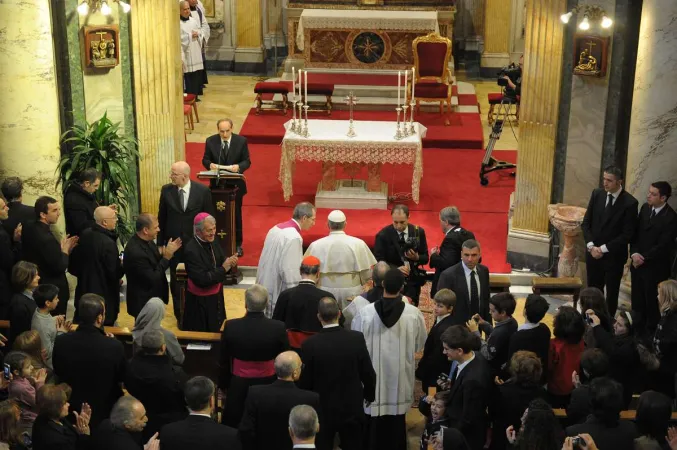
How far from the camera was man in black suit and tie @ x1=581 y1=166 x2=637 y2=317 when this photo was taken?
977cm

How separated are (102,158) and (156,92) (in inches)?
42.9

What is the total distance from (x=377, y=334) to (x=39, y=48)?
4.58 meters

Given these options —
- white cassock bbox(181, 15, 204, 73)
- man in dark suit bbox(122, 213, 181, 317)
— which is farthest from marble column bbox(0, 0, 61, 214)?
white cassock bbox(181, 15, 204, 73)

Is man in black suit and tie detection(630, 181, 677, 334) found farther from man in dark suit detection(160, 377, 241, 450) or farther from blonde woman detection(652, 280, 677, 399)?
man in dark suit detection(160, 377, 241, 450)

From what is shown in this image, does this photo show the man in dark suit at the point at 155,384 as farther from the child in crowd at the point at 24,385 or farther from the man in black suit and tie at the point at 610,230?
the man in black suit and tie at the point at 610,230

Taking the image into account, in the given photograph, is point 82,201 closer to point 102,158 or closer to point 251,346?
point 102,158

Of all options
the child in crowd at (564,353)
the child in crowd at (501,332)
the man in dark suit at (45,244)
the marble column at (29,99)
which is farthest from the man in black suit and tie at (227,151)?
the child in crowd at (564,353)

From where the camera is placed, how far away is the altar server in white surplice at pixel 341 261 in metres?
8.97

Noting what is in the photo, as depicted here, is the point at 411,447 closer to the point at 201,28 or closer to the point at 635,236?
the point at 635,236

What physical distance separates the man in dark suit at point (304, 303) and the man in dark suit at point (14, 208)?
2.66 meters

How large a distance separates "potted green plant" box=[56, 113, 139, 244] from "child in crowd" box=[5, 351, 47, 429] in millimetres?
→ 3603

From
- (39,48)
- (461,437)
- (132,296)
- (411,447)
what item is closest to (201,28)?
(39,48)

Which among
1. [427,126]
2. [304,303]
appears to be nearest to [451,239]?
[304,303]

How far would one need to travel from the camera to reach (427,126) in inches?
663
